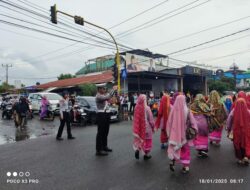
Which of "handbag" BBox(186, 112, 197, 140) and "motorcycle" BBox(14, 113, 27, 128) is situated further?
"motorcycle" BBox(14, 113, 27, 128)

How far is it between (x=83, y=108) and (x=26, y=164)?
371 inches

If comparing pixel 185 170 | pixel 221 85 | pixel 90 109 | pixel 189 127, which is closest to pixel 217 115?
pixel 189 127

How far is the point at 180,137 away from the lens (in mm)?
5691

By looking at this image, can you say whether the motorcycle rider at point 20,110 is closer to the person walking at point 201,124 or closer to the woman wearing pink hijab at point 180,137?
the person walking at point 201,124

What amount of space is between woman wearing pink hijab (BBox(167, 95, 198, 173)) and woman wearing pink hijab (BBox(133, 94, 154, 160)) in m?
1.15

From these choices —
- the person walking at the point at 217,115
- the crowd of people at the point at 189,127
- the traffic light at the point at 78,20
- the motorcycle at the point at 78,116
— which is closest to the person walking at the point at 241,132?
the crowd of people at the point at 189,127

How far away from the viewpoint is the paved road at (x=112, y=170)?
5.02 meters

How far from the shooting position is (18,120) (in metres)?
15.1

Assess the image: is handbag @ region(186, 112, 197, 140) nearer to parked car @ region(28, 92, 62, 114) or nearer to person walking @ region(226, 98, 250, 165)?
person walking @ region(226, 98, 250, 165)

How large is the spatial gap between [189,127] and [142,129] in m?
1.44

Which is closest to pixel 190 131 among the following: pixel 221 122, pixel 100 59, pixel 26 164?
pixel 221 122

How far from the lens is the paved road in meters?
5.02

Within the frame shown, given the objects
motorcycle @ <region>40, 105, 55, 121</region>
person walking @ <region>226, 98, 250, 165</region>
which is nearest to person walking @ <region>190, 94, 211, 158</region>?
person walking @ <region>226, 98, 250, 165</region>

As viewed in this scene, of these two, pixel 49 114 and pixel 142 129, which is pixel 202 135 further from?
pixel 49 114
